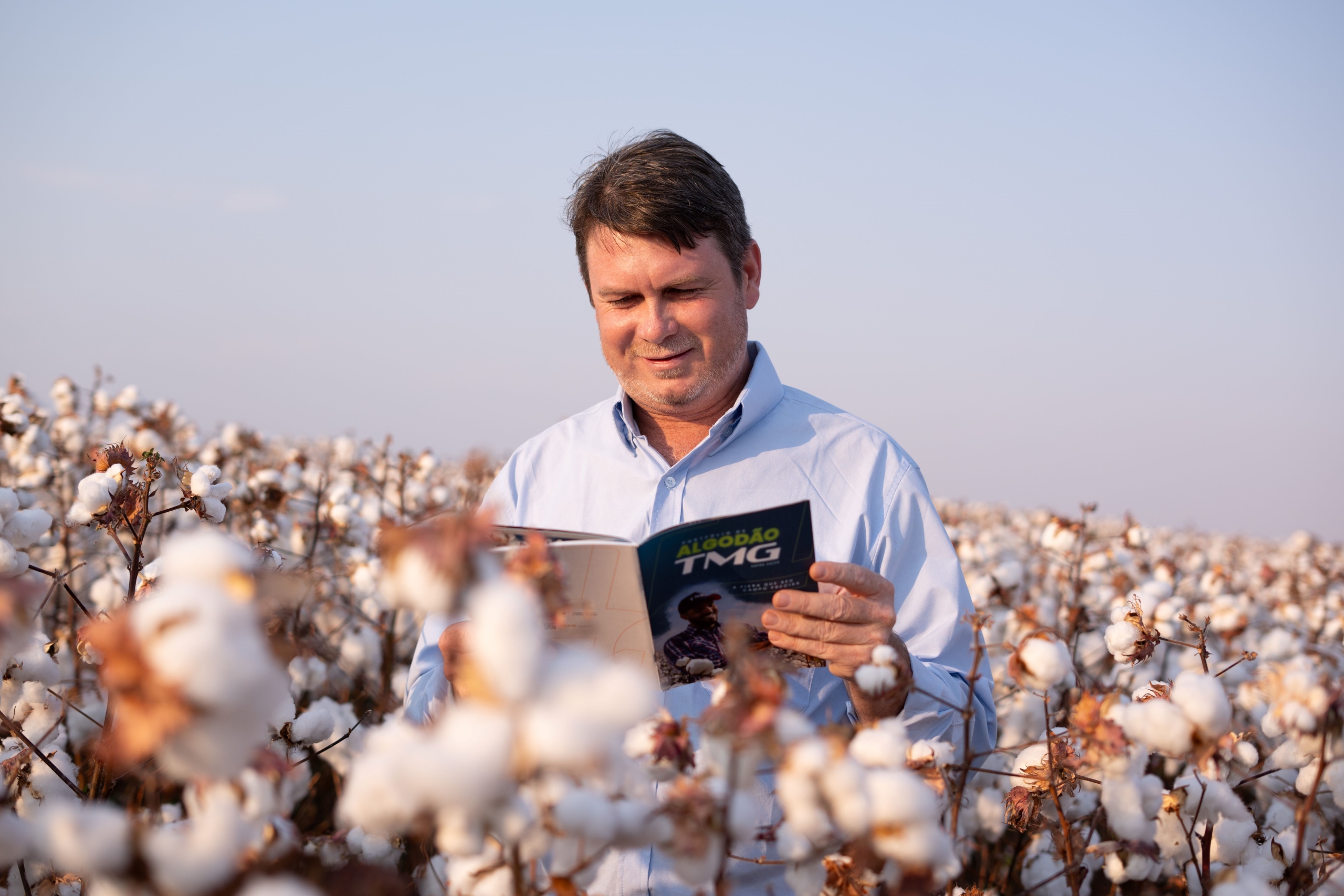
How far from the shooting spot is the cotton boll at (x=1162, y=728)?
103 cm

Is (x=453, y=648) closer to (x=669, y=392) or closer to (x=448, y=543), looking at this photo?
(x=448, y=543)

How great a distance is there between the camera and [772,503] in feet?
8.04

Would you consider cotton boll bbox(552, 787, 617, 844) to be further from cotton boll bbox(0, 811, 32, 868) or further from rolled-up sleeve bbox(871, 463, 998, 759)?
rolled-up sleeve bbox(871, 463, 998, 759)

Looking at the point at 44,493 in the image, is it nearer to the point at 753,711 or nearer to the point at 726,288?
the point at 726,288

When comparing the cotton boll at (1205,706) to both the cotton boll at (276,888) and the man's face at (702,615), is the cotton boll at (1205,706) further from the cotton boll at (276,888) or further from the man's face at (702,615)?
the cotton boll at (276,888)

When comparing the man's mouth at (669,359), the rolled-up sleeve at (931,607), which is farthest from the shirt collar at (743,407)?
the rolled-up sleeve at (931,607)

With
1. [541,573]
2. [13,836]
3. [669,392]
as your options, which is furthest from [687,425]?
[13,836]

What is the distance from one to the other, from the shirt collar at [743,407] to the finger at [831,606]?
A: 85 centimetres

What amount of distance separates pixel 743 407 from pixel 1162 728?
155 centimetres

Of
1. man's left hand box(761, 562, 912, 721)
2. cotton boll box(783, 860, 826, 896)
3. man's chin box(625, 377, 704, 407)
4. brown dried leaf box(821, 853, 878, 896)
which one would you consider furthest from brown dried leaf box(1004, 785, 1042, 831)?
man's chin box(625, 377, 704, 407)

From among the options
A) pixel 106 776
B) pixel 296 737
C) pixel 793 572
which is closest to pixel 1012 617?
pixel 793 572

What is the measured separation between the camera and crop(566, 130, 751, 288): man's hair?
2.42m

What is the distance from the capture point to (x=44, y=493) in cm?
496

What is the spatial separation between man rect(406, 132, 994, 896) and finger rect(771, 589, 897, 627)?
50cm
